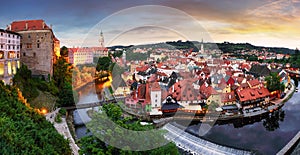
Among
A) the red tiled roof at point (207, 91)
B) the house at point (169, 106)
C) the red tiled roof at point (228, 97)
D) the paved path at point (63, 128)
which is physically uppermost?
the red tiled roof at point (207, 91)

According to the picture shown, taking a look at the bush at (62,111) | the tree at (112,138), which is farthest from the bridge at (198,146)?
the bush at (62,111)

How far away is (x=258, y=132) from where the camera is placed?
27.9ft

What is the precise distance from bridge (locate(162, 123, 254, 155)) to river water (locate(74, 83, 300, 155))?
49 centimetres

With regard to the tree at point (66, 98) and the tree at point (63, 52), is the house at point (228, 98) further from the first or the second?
the tree at point (63, 52)

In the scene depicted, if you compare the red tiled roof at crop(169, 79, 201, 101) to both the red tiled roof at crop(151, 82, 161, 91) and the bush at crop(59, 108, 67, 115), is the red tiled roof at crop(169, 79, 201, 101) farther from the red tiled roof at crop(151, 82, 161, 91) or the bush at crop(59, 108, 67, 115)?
the bush at crop(59, 108, 67, 115)

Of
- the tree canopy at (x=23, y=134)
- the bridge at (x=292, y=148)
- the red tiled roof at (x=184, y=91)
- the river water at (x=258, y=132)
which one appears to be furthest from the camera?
the red tiled roof at (x=184, y=91)

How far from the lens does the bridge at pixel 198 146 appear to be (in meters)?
6.49

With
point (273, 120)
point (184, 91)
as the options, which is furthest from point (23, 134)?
point (273, 120)

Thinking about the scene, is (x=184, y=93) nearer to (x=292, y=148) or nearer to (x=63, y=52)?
(x=292, y=148)

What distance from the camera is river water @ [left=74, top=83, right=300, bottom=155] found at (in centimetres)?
737

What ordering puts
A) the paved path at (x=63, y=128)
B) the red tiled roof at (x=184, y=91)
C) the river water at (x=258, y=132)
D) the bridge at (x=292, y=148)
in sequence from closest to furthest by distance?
the bridge at (x=292, y=148)
the paved path at (x=63, y=128)
the river water at (x=258, y=132)
the red tiled roof at (x=184, y=91)

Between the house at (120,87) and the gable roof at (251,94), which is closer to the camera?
the gable roof at (251,94)

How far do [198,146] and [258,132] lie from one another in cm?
300

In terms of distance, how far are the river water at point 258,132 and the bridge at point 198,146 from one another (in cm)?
49
